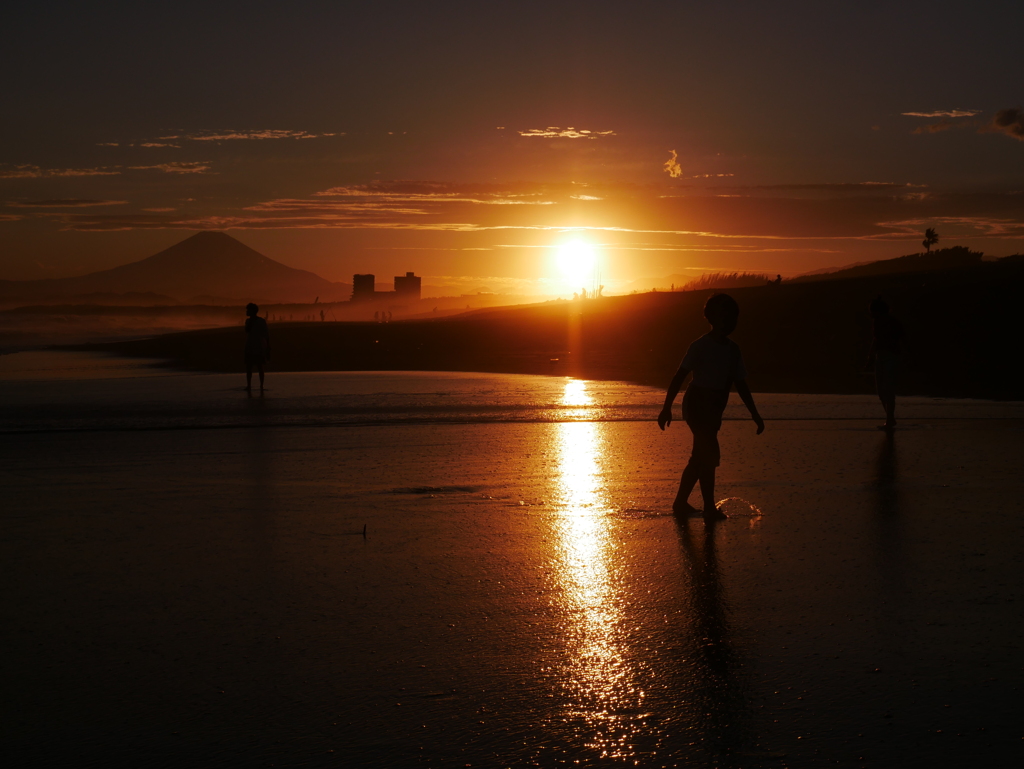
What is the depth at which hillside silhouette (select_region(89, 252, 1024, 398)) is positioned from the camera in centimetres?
2472

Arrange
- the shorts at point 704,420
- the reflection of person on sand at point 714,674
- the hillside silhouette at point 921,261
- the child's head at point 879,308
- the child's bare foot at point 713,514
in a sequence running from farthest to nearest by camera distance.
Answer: the hillside silhouette at point 921,261
the child's head at point 879,308
the shorts at point 704,420
the child's bare foot at point 713,514
the reflection of person on sand at point 714,674

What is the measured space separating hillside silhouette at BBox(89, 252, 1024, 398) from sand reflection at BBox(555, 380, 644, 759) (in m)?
13.1

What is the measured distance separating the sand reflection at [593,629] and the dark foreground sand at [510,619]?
20 mm

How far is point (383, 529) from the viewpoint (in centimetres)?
698

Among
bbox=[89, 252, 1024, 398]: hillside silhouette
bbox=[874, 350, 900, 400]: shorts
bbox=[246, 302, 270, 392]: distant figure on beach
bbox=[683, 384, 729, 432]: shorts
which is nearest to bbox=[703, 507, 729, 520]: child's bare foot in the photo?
bbox=[683, 384, 729, 432]: shorts

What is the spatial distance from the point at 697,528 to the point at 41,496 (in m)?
5.87

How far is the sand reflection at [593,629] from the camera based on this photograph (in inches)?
142

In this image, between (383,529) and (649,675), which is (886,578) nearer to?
(649,675)

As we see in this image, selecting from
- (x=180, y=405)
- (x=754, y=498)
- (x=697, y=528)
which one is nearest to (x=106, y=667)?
(x=697, y=528)

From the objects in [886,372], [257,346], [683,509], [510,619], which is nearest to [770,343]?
[257,346]

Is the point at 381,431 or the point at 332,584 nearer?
the point at 332,584

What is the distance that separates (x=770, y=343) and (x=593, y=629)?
94.8 feet

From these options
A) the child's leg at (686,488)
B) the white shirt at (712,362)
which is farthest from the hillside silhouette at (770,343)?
the child's leg at (686,488)

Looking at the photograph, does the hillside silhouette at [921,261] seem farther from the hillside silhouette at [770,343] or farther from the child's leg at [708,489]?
the child's leg at [708,489]
